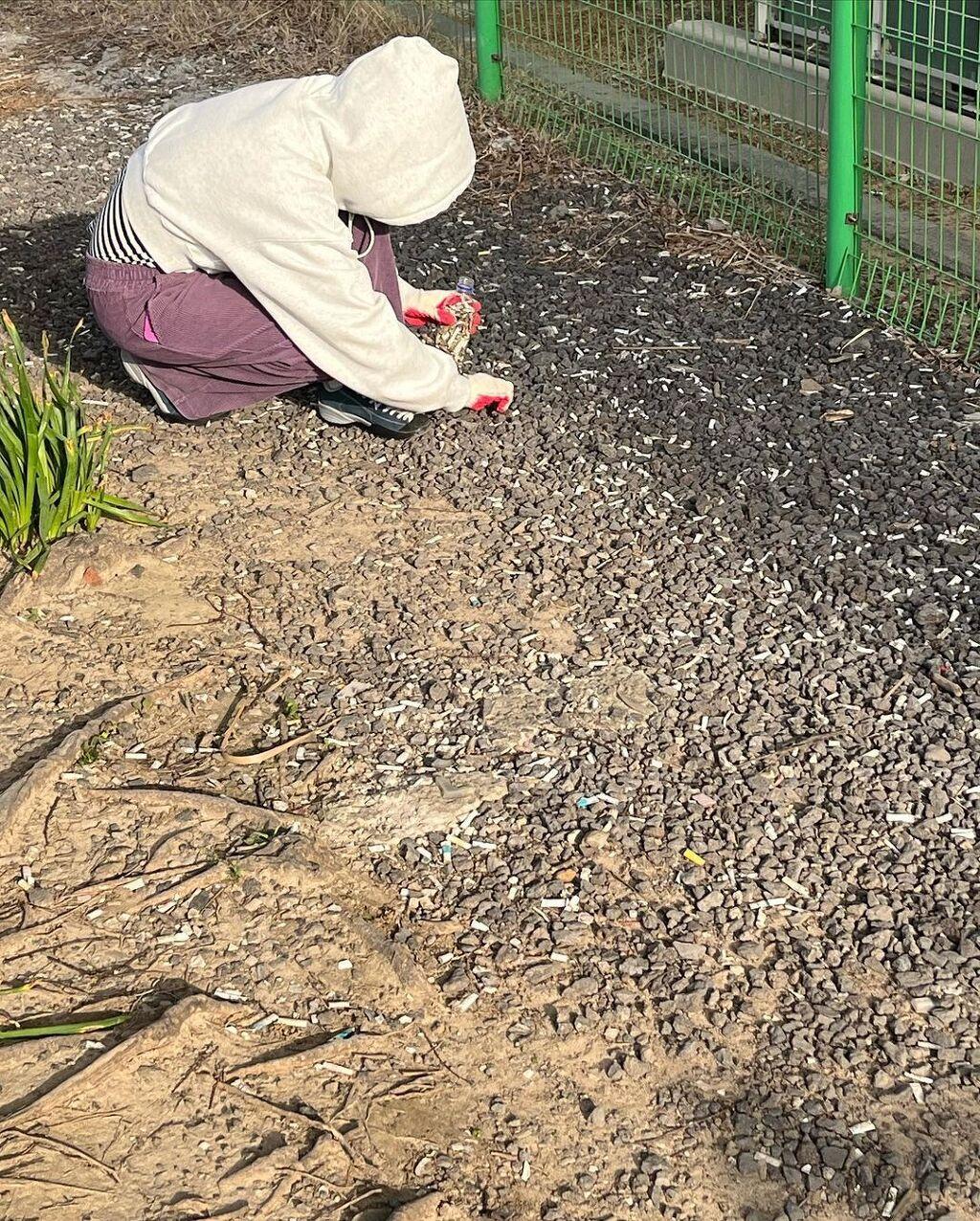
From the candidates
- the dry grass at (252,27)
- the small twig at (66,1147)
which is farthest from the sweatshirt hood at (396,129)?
the dry grass at (252,27)

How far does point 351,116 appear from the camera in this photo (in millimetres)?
3410

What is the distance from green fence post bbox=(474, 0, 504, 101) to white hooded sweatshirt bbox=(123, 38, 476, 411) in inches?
118

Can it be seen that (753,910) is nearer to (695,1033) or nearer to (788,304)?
(695,1033)

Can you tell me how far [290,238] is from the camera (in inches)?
138

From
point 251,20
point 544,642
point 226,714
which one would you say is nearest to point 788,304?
point 544,642

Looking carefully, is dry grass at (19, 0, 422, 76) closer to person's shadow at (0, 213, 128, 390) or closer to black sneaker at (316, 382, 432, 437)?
person's shadow at (0, 213, 128, 390)

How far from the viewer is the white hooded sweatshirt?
3404 mm

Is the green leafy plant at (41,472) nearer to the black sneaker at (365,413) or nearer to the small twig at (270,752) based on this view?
the black sneaker at (365,413)

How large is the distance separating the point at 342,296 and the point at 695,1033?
203 centimetres

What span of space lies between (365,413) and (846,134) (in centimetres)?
175

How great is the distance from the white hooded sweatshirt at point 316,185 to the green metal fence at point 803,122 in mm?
1498

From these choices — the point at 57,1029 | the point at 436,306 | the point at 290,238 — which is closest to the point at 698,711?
the point at 57,1029

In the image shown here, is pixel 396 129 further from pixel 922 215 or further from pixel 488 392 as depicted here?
pixel 922 215

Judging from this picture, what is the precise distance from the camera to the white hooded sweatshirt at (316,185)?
11.2 ft
